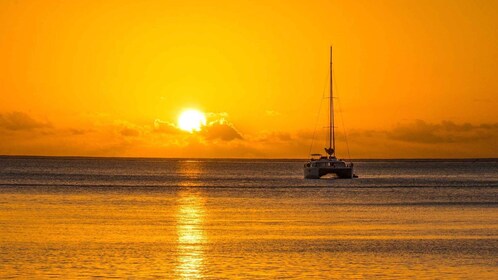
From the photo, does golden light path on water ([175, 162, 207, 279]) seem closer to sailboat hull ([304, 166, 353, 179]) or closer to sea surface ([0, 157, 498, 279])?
sea surface ([0, 157, 498, 279])

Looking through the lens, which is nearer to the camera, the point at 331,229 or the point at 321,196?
the point at 331,229

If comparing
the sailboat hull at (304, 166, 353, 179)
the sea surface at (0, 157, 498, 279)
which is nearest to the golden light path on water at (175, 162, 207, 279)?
the sea surface at (0, 157, 498, 279)

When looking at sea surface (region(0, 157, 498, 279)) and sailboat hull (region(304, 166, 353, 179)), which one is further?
sailboat hull (region(304, 166, 353, 179))

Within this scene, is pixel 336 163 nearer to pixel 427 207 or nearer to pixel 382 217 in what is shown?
pixel 427 207

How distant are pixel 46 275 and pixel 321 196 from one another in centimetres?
6369

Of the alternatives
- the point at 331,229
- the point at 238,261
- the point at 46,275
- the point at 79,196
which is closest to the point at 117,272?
the point at 46,275

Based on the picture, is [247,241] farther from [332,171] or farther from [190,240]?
[332,171]

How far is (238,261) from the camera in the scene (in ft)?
133

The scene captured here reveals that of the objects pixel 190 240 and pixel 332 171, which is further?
pixel 332 171

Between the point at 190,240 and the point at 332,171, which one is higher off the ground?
the point at 332,171

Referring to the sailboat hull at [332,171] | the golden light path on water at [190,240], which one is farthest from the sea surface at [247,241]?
the sailboat hull at [332,171]

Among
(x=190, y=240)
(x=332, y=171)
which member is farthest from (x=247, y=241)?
(x=332, y=171)

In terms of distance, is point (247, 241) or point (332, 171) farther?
point (332, 171)

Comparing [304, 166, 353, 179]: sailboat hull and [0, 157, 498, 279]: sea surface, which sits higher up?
[304, 166, 353, 179]: sailboat hull
